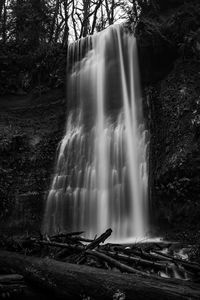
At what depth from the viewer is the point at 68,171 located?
1285 cm

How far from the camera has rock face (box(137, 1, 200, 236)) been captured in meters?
10.0

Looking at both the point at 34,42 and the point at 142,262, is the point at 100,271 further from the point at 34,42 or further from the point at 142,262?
the point at 34,42

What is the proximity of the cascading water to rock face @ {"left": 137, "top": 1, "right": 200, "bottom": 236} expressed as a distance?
493 mm

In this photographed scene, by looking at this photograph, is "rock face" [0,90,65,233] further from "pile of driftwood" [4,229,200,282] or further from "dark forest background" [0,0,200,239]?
"pile of driftwood" [4,229,200,282]

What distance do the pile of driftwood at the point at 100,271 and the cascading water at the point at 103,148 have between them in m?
5.05

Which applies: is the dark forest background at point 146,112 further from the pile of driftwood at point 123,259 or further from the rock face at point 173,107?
the pile of driftwood at point 123,259

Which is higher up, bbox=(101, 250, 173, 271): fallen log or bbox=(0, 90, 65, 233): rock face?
bbox=(0, 90, 65, 233): rock face

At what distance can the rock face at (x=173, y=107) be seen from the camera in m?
10.0

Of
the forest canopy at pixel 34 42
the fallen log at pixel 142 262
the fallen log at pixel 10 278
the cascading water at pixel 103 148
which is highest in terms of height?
the forest canopy at pixel 34 42

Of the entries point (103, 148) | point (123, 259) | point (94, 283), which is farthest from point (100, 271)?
point (103, 148)

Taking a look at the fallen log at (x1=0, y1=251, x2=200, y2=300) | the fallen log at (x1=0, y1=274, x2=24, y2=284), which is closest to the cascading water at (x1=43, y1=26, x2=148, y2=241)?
the fallen log at (x1=0, y1=251, x2=200, y2=300)

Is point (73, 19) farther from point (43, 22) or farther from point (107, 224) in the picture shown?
point (107, 224)

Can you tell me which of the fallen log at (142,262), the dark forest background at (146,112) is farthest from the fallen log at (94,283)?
the dark forest background at (146,112)

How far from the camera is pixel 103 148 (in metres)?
12.6
